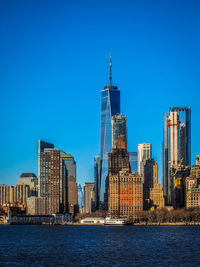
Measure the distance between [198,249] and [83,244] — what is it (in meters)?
32.8

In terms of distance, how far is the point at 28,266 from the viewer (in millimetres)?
108312

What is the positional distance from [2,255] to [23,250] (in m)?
13.1

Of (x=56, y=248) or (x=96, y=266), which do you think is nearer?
(x=96, y=266)

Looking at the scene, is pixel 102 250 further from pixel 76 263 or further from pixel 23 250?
pixel 76 263

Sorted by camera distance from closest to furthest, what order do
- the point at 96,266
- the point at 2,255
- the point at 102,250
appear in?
the point at 96,266 → the point at 2,255 → the point at 102,250

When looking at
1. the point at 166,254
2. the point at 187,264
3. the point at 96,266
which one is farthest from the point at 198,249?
the point at 96,266

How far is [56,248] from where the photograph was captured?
14500 cm


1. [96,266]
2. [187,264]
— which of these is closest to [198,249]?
[187,264]

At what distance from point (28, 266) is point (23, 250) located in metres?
31.4

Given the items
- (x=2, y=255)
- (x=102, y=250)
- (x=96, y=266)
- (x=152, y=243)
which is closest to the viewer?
(x=96, y=266)

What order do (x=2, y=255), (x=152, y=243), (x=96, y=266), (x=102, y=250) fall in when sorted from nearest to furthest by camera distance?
(x=96, y=266), (x=2, y=255), (x=102, y=250), (x=152, y=243)

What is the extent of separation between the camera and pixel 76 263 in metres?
113

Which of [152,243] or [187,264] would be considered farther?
[152,243]

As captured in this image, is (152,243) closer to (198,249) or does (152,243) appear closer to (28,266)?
(198,249)
